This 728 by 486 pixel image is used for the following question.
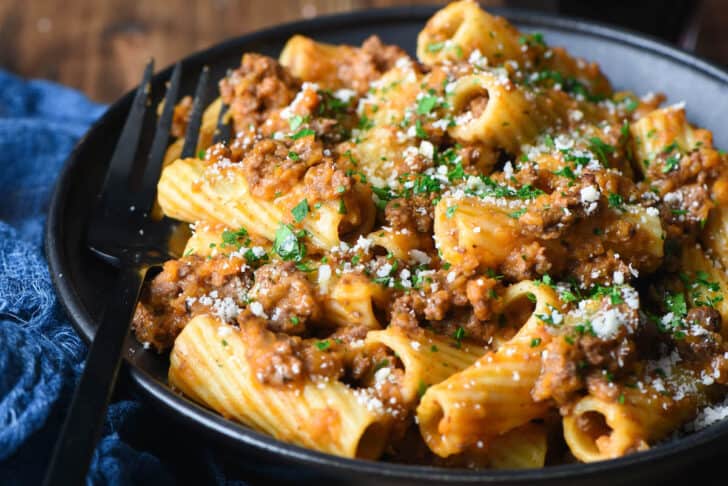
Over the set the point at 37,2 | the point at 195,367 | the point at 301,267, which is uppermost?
the point at 301,267

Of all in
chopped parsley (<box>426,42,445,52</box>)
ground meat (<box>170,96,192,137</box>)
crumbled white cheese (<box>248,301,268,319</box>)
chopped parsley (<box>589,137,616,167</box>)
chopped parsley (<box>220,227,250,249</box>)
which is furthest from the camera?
ground meat (<box>170,96,192,137</box>)

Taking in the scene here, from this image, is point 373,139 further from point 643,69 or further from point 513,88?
point 643,69

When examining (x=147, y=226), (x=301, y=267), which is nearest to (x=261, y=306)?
(x=301, y=267)

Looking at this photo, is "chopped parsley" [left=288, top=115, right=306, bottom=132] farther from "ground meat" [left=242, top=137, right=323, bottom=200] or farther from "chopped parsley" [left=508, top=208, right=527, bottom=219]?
"chopped parsley" [left=508, top=208, right=527, bottom=219]

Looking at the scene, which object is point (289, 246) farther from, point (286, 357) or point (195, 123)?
point (195, 123)

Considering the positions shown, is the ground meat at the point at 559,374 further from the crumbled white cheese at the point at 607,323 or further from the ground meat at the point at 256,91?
the ground meat at the point at 256,91

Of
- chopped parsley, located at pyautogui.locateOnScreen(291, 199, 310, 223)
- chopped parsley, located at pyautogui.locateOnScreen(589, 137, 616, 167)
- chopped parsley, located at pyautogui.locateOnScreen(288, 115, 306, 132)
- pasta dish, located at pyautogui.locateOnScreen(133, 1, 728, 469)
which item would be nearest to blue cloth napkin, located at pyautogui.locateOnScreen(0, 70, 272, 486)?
pasta dish, located at pyautogui.locateOnScreen(133, 1, 728, 469)
